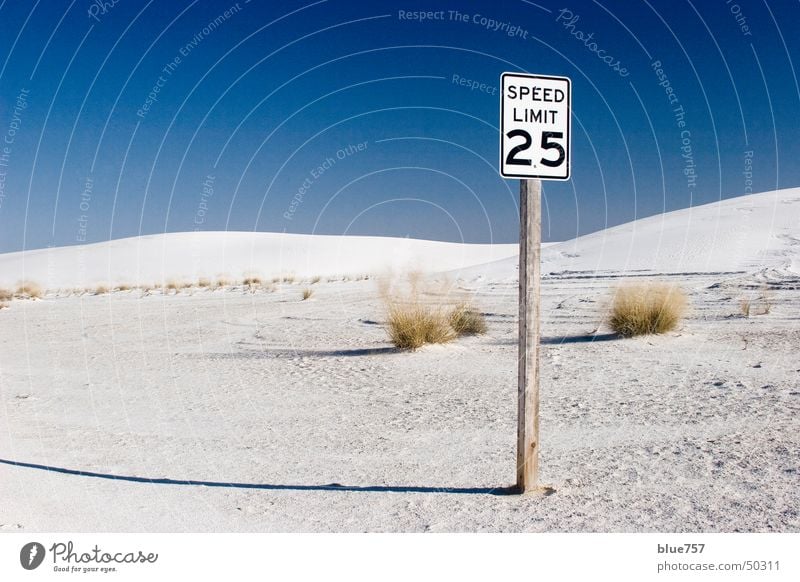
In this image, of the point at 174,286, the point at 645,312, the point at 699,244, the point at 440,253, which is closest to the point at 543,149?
the point at 645,312

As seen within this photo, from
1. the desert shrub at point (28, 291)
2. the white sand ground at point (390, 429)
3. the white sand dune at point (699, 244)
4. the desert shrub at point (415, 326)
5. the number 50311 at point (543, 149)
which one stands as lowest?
the white sand ground at point (390, 429)

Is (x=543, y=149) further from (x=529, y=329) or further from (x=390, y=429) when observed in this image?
(x=390, y=429)

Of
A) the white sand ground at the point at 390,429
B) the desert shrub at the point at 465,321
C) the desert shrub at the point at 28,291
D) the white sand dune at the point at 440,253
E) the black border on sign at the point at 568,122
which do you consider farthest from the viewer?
the white sand dune at the point at 440,253

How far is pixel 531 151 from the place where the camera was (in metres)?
5.16

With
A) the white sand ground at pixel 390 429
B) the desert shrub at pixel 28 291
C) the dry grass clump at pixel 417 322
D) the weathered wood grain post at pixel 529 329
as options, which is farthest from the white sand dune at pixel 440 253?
the desert shrub at pixel 28 291

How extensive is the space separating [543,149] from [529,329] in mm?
1304

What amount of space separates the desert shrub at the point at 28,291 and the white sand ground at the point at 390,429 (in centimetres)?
1602

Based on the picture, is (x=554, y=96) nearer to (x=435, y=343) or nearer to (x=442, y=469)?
(x=442, y=469)

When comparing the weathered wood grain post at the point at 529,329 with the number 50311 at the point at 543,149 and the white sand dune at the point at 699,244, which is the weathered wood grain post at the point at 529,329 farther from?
the white sand dune at the point at 699,244

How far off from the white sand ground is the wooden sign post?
1267 mm

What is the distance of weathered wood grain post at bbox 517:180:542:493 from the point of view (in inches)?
213

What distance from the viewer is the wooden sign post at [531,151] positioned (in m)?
5.11
